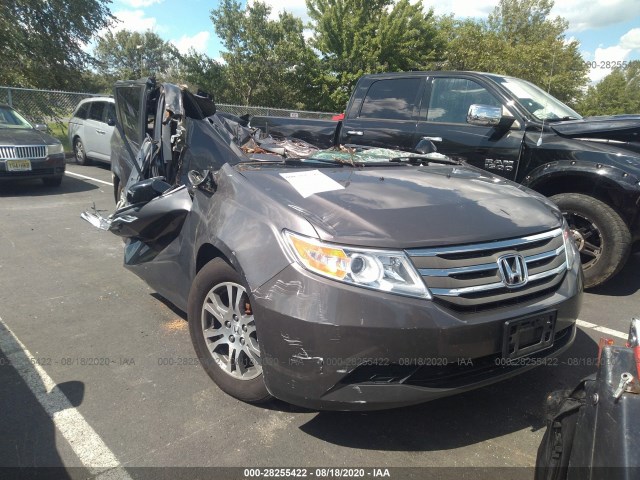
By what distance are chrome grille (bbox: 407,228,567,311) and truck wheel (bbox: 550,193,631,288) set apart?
7.58 feet

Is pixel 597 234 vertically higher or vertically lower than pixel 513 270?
lower

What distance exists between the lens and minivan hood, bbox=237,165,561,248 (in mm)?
2189

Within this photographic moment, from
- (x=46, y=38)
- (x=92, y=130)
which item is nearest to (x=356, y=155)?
(x=92, y=130)

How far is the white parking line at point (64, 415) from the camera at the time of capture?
2.22 meters

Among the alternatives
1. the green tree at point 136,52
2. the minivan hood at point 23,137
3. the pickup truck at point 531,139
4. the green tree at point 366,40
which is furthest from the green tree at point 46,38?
the green tree at point 136,52

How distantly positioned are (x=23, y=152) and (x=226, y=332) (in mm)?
7522

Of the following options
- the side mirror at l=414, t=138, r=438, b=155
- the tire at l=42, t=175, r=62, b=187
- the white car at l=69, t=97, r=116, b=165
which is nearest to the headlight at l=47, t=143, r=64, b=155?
the tire at l=42, t=175, r=62, b=187

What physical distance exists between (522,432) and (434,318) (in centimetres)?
99

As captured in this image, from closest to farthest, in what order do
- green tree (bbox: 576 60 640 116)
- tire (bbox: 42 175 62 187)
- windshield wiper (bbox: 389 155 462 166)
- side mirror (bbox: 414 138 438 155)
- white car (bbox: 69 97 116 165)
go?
windshield wiper (bbox: 389 155 462 166) → side mirror (bbox: 414 138 438 155) → tire (bbox: 42 175 62 187) → white car (bbox: 69 97 116 165) → green tree (bbox: 576 60 640 116)

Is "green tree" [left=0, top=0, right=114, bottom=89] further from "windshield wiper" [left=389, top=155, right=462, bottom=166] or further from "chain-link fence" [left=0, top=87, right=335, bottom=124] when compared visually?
"windshield wiper" [left=389, top=155, right=462, bottom=166]

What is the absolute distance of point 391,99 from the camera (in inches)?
237

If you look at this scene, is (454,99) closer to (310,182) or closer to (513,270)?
(310,182)

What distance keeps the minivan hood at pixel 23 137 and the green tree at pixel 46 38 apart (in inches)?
439

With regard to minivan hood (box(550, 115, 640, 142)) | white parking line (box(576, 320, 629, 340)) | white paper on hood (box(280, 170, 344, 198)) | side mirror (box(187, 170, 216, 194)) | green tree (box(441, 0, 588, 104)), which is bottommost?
white parking line (box(576, 320, 629, 340))
